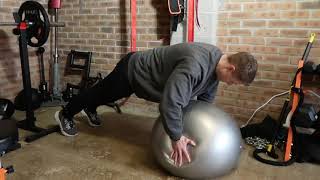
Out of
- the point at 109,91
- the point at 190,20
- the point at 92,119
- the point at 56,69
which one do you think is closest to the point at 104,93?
the point at 109,91

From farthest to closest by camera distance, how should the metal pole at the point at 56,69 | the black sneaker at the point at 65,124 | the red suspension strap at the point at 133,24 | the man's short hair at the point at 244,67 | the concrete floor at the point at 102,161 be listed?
the metal pole at the point at 56,69, the red suspension strap at the point at 133,24, the black sneaker at the point at 65,124, the concrete floor at the point at 102,161, the man's short hair at the point at 244,67

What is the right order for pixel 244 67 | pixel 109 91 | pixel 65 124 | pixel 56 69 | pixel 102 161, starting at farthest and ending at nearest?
pixel 56 69, pixel 65 124, pixel 109 91, pixel 102 161, pixel 244 67

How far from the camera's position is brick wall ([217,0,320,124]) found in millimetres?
2939

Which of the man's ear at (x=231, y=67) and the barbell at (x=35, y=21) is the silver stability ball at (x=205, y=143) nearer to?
the man's ear at (x=231, y=67)

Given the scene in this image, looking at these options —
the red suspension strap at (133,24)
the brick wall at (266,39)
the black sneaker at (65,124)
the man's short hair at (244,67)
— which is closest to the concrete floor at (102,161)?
the black sneaker at (65,124)

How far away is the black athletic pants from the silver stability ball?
55 centimetres

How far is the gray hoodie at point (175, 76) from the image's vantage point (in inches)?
81.7

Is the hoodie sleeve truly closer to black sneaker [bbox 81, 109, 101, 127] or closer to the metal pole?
black sneaker [bbox 81, 109, 101, 127]

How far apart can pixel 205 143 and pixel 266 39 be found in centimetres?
149

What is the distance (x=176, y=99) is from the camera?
2.06 metres

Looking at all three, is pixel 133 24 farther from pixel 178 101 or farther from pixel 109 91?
pixel 178 101

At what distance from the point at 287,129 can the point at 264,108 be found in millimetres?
584

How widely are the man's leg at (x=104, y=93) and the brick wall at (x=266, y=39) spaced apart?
1.19 metres

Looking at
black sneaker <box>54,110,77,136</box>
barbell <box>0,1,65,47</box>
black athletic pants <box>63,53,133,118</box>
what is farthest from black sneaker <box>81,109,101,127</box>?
barbell <box>0,1,65,47</box>
